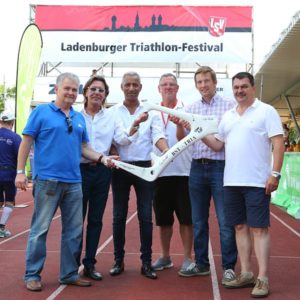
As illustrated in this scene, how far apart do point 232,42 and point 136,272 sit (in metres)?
13.4

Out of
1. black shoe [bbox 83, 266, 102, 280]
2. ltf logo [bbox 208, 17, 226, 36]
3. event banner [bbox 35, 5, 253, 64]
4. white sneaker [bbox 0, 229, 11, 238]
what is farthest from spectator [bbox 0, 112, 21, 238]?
ltf logo [bbox 208, 17, 226, 36]

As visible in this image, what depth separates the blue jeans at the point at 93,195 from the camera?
17.1ft

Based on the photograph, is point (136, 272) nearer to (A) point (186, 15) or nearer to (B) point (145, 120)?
(B) point (145, 120)

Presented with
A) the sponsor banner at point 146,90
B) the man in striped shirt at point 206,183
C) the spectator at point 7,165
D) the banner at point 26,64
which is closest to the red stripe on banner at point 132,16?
the sponsor banner at point 146,90

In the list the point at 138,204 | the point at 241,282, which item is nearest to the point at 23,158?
the point at 138,204

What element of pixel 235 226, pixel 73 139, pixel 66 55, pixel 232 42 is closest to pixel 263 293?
pixel 235 226

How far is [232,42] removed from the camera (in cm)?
1762

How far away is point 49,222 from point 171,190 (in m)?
1.44

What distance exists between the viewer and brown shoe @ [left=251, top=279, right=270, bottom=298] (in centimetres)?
455

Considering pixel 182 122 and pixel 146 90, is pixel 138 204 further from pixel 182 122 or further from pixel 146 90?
pixel 146 90

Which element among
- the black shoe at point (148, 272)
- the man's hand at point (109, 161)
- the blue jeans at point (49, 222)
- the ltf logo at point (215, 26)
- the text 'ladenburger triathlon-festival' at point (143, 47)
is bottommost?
the black shoe at point (148, 272)

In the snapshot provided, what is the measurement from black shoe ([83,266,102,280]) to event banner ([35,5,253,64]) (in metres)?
13.4

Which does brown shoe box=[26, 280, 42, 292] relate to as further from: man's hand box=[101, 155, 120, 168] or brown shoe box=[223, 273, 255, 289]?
brown shoe box=[223, 273, 255, 289]

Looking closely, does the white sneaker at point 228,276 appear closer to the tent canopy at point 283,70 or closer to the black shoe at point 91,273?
the black shoe at point 91,273
